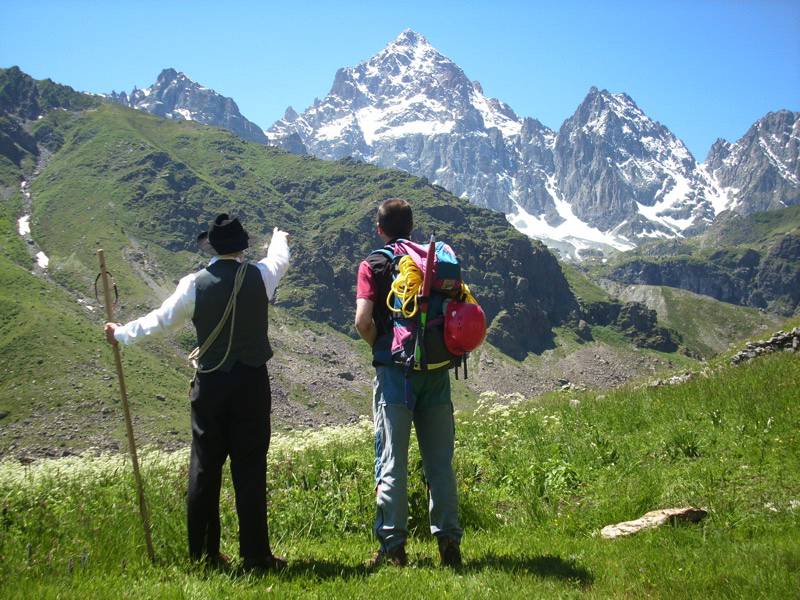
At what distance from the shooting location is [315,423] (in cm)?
18875

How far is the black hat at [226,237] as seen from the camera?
6.90 metres

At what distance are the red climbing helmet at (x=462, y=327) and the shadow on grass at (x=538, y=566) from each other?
76.4 inches

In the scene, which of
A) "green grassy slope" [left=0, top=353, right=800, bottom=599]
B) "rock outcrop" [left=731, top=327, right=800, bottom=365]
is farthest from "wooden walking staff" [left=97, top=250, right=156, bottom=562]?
"rock outcrop" [left=731, top=327, right=800, bottom=365]

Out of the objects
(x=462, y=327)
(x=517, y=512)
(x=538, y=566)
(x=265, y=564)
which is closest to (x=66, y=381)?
(x=517, y=512)

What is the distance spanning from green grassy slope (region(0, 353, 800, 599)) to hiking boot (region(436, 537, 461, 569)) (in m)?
0.12

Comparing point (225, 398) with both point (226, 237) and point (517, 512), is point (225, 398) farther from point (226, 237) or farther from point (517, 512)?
point (517, 512)

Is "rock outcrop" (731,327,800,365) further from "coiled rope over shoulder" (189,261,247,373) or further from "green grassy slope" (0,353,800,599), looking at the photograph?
"coiled rope over shoulder" (189,261,247,373)

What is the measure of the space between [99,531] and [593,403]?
31.9 ft

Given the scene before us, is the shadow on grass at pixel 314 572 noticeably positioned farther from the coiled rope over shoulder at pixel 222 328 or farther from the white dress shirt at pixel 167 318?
the white dress shirt at pixel 167 318

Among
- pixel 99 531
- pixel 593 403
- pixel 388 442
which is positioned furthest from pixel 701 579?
pixel 593 403

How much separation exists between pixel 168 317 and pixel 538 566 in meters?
4.08

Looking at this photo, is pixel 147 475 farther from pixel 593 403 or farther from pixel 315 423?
pixel 315 423

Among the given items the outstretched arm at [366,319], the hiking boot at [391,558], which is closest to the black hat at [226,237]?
the outstretched arm at [366,319]

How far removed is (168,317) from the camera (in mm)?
6602
